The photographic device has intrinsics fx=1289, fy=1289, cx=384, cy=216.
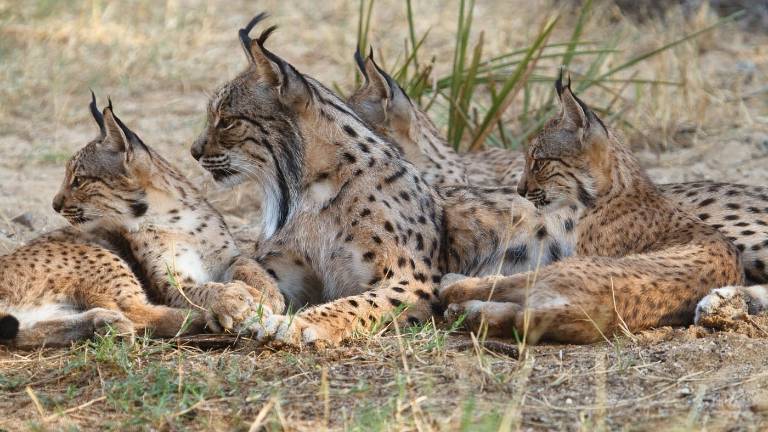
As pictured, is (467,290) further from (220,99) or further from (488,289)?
(220,99)

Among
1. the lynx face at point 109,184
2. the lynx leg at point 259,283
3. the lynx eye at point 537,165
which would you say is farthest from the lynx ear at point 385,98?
the lynx leg at point 259,283

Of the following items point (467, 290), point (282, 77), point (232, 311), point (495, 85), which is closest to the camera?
point (232, 311)

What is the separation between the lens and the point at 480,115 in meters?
8.86

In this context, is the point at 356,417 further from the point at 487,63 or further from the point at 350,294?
the point at 487,63

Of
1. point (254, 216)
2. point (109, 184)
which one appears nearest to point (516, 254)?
point (109, 184)

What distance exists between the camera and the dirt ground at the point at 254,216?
4.07 m

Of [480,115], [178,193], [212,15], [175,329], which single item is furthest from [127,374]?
[212,15]

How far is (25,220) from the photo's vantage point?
7230 mm

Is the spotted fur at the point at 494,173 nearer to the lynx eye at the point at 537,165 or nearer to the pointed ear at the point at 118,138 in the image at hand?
the lynx eye at the point at 537,165

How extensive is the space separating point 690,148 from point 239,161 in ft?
12.1

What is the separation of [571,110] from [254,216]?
2501 mm

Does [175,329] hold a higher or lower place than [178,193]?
lower

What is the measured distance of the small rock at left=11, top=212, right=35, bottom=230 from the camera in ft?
23.6

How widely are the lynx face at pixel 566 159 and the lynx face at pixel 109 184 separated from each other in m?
1.81
